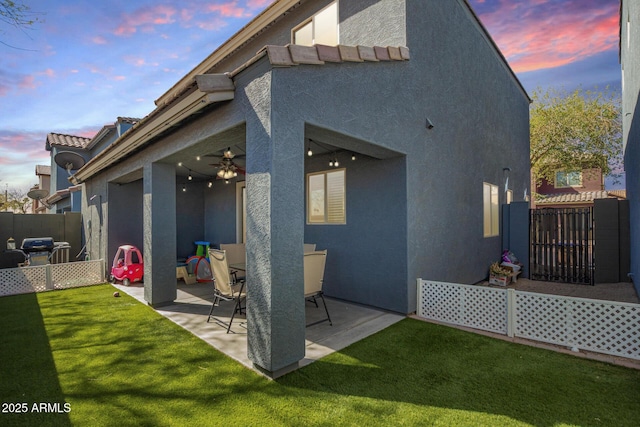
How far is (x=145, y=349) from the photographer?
4422 mm

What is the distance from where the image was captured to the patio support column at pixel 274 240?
11.6ft

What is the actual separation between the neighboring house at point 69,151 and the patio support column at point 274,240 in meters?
13.0

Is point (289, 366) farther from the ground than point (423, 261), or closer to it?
closer to it

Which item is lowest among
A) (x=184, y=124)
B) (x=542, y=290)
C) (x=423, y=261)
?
(x=542, y=290)

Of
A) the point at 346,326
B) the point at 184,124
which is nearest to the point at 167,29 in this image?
the point at 184,124

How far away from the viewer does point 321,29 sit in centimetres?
752

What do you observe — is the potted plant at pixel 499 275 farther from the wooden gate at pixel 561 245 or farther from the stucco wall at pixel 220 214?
the stucco wall at pixel 220 214

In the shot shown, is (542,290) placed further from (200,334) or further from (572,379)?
(200,334)

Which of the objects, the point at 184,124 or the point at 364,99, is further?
the point at 184,124

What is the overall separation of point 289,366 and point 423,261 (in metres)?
3.68

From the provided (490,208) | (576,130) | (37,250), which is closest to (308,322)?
(490,208)

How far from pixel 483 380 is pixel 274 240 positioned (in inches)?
115

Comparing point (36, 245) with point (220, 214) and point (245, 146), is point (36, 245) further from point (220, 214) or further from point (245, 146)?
point (245, 146)

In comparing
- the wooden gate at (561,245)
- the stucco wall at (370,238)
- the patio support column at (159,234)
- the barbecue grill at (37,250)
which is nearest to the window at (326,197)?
the stucco wall at (370,238)
